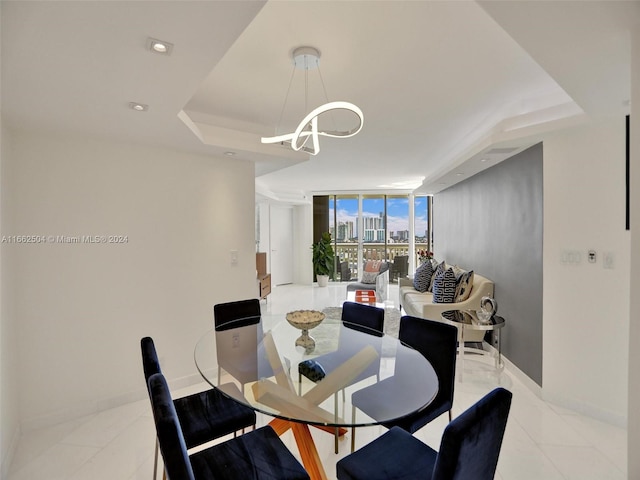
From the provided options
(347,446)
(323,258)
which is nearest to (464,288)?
(347,446)

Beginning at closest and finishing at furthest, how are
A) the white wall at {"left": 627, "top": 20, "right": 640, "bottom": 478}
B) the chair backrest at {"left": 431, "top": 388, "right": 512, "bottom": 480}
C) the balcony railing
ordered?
the chair backrest at {"left": 431, "top": 388, "right": 512, "bottom": 480} → the white wall at {"left": 627, "top": 20, "right": 640, "bottom": 478} → the balcony railing

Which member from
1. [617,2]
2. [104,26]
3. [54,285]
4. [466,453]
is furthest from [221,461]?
[617,2]

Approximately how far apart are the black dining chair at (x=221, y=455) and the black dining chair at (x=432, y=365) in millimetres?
419

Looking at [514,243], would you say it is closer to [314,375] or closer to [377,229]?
[314,375]

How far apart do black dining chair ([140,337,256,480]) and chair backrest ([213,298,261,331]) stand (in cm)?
82

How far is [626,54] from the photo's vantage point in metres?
1.60

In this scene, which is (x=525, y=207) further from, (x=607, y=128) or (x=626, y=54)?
(x=626, y=54)

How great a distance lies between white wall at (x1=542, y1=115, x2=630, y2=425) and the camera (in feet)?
8.09

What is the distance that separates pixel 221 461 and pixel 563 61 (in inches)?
95.7

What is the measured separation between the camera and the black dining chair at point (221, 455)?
1.09m

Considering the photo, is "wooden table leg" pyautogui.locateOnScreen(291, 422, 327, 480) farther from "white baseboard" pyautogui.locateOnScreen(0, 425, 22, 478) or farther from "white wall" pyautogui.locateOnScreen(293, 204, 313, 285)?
"white wall" pyautogui.locateOnScreen(293, 204, 313, 285)

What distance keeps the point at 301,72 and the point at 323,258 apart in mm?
6944

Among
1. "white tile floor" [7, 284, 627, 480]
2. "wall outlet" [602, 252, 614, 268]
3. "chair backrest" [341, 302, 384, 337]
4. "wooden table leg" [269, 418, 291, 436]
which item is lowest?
"white tile floor" [7, 284, 627, 480]

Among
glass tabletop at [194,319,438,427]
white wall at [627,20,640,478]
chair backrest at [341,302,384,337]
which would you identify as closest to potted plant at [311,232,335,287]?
chair backrest at [341,302,384,337]
